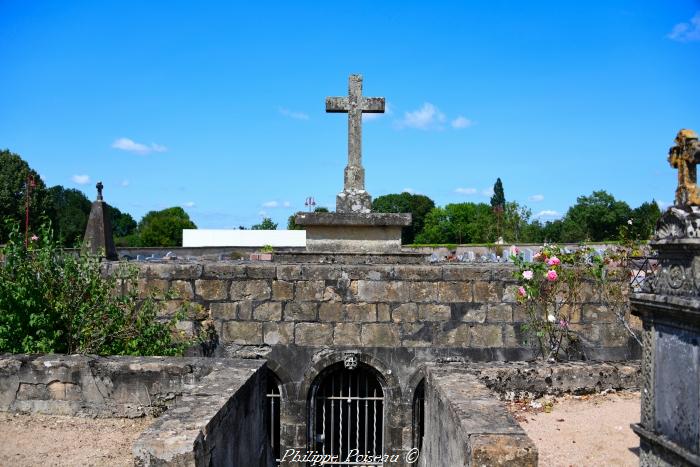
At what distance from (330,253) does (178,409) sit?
13.9ft

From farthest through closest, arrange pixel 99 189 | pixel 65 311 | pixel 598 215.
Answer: pixel 598 215, pixel 99 189, pixel 65 311

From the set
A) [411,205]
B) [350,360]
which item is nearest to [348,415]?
[350,360]

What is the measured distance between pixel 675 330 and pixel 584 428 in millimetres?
1655

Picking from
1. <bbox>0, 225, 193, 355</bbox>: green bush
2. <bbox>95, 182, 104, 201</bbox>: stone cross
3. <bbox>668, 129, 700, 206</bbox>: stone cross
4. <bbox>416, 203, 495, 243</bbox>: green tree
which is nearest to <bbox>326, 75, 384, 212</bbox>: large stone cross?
<bbox>0, 225, 193, 355</bbox>: green bush

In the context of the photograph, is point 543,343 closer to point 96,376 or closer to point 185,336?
point 185,336

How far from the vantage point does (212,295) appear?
695 cm

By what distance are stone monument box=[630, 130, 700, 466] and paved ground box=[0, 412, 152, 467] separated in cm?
351

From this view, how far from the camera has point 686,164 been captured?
11.5 feet

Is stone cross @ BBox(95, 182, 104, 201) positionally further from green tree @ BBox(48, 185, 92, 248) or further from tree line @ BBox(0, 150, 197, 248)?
green tree @ BBox(48, 185, 92, 248)

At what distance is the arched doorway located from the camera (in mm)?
7074

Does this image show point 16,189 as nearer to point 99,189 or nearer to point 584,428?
point 99,189

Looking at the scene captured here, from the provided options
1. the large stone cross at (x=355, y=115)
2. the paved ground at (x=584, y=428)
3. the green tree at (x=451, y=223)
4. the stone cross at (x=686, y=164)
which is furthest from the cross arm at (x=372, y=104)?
the green tree at (x=451, y=223)

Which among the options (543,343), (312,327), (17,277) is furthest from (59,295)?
(543,343)

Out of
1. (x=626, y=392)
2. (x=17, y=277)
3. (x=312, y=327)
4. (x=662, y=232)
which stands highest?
(x=662, y=232)
